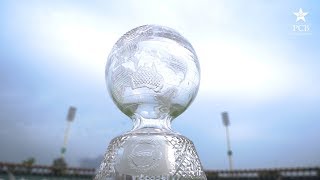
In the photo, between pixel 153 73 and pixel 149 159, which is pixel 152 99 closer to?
pixel 153 73

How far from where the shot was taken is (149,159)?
65.9 inches

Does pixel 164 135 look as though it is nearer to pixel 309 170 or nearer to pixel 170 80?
pixel 170 80

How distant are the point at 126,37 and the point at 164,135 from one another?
1.82 feet

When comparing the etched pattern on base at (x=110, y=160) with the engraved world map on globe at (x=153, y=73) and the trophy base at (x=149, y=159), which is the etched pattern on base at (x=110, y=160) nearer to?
the trophy base at (x=149, y=159)

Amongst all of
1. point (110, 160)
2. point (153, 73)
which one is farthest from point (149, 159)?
point (153, 73)

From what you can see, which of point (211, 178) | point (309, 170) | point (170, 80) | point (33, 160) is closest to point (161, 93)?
point (170, 80)

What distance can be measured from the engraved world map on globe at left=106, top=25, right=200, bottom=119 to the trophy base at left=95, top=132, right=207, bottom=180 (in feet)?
0.53

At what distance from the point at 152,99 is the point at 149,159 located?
0.31 m

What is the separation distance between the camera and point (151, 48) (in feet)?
5.79

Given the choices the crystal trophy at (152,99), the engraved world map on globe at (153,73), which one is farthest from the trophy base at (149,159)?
the engraved world map on globe at (153,73)

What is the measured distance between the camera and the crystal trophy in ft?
5.54

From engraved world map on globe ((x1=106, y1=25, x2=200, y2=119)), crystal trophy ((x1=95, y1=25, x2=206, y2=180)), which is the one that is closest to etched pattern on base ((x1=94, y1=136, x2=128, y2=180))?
crystal trophy ((x1=95, y1=25, x2=206, y2=180))

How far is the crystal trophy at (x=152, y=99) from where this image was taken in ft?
5.54

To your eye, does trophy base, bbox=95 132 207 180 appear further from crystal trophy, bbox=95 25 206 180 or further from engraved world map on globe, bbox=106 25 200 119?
engraved world map on globe, bbox=106 25 200 119
